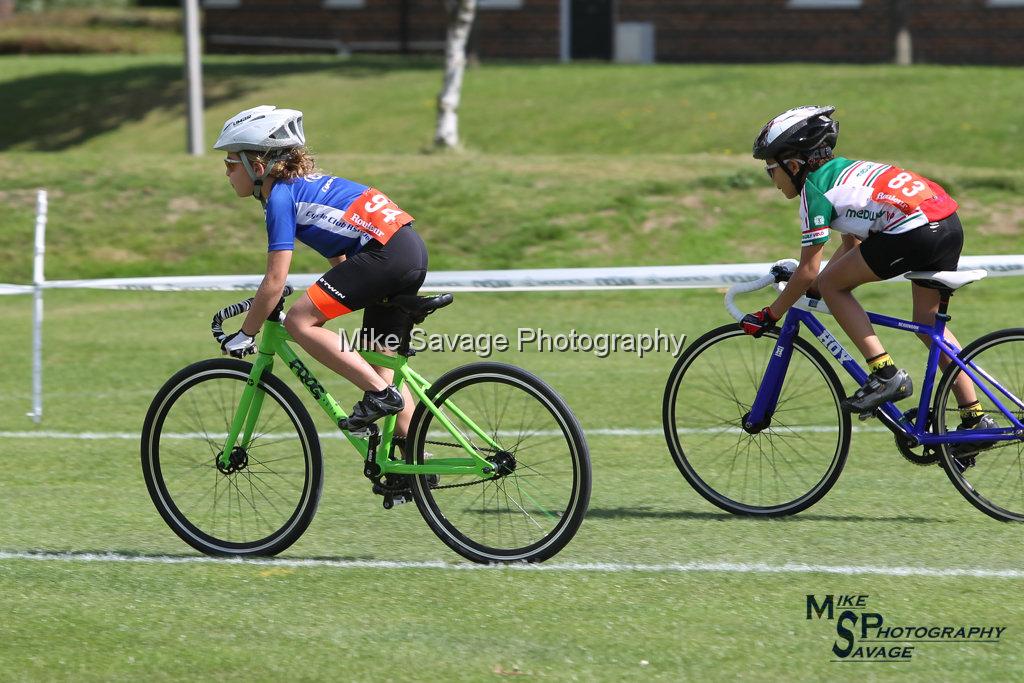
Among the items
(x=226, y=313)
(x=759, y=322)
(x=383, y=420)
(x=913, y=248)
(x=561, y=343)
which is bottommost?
(x=561, y=343)

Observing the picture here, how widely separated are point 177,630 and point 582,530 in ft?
6.87

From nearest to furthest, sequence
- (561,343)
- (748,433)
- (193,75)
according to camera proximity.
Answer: (748,433) < (561,343) < (193,75)

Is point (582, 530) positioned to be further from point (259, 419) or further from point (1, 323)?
point (1, 323)

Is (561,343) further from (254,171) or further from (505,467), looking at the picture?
(254,171)

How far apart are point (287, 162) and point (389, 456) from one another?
1365mm

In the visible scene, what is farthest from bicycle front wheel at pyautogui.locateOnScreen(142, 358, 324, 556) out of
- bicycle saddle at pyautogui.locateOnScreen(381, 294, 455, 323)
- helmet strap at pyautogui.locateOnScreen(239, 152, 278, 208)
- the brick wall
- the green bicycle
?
the brick wall

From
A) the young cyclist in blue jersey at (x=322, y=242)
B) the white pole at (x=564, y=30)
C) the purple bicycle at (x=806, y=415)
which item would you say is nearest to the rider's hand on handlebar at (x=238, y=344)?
the young cyclist in blue jersey at (x=322, y=242)

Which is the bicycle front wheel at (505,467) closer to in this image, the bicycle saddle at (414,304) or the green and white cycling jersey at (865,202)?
the bicycle saddle at (414,304)

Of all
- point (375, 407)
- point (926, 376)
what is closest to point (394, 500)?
point (375, 407)

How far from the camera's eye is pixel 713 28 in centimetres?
3566

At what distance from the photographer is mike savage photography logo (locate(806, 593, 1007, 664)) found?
195 inches

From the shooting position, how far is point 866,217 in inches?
249

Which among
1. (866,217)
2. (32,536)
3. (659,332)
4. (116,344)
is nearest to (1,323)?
(116,344)

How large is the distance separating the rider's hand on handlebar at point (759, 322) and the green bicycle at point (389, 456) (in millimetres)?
1378
